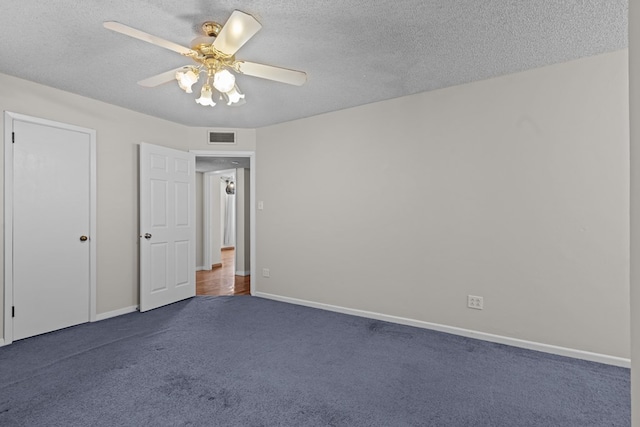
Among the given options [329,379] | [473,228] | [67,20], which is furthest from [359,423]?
[67,20]

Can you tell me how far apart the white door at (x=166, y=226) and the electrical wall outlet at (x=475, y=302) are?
11.3 ft

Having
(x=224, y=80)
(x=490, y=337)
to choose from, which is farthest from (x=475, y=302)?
(x=224, y=80)

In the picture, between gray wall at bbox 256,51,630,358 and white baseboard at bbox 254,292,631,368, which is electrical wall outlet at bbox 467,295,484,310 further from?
white baseboard at bbox 254,292,631,368

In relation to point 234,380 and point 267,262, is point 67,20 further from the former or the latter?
point 267,262

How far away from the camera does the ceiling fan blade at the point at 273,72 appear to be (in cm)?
224

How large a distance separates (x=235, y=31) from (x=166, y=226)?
10.0 feet

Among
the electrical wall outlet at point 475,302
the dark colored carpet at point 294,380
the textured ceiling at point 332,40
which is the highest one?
the textured ceiling at point 332,40

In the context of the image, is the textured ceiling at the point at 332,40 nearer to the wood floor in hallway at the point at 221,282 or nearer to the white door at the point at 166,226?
the white door at the point at 166,226

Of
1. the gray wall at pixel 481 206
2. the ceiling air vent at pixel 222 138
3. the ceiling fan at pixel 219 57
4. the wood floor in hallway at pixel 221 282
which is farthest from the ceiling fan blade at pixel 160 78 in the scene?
the wood floor in hallway at pixel 221 282

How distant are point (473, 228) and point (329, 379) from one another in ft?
6.07

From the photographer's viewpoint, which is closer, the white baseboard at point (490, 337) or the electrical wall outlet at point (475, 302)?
the white baseboard at point (490, 337)

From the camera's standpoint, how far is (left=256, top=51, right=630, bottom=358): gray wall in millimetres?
2623

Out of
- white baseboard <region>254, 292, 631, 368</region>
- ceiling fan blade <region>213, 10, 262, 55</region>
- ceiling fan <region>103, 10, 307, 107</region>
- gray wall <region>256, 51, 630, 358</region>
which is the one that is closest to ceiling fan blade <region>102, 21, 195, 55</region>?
ceiling fan <region>103, 10, 307, 107</region>

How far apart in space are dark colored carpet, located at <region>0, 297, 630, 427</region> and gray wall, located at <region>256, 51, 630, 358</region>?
14.7 inches
